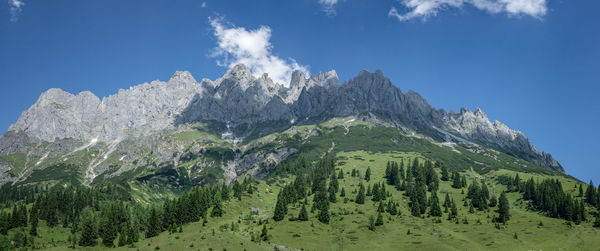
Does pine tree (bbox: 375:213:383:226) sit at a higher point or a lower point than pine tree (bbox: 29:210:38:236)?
higher

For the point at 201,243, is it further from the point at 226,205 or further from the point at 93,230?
the point at 226,205

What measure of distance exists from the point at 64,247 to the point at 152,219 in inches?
1134

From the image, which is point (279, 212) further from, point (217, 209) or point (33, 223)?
point (33, 223)

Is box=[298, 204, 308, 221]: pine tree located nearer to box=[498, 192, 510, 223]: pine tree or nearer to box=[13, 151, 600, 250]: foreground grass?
box=[13, 151, 600, 250]: foreground grass

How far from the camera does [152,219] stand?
14900 cm

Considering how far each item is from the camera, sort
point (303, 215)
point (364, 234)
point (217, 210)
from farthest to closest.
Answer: point (303, 215), point (217, 210), point (364, 234)

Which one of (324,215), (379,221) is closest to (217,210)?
(324,215)

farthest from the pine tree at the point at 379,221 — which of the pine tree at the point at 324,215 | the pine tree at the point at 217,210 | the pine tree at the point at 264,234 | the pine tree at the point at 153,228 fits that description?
the pine tree at the point at 153,228

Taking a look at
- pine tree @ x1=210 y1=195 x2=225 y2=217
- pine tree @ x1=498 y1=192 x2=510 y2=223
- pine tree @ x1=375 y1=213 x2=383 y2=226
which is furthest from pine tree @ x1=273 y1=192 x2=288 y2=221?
pine tree @ x1=498 y1=192 x2=510 y2=223

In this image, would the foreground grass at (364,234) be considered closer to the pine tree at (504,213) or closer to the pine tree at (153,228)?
the pine tree at (504,213)

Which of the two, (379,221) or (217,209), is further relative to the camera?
(379,221)

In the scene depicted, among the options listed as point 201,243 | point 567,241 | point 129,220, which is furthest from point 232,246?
point 567,241

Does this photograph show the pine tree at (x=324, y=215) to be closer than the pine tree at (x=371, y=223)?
No

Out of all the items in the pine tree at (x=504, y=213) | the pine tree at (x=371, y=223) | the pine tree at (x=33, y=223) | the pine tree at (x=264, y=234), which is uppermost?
the pine tree at (x=504, y=213)
